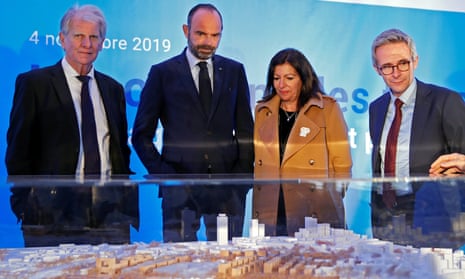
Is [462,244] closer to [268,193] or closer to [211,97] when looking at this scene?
[268,193]

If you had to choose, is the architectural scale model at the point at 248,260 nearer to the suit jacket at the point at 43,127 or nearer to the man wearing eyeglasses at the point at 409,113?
the suit jacket at the point at 43,127

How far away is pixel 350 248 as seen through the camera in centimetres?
165

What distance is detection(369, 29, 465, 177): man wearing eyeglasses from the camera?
11.2 feet

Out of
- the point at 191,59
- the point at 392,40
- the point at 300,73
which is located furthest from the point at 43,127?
the point at 392,40

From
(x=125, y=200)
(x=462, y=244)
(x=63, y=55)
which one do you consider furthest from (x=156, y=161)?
(x=462, y=244)

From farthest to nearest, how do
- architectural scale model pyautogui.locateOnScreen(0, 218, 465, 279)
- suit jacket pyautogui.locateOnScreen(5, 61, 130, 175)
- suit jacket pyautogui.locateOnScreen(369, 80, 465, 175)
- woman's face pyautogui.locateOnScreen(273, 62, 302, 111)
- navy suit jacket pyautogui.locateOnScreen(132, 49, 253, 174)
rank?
suit jacket pyautogui.locateOnScreen(369, 80, 465, 175), woman's face pyautogui.locateOnScreen(273, 62, 302, 111), navy suit jacket pyautogui.locateOnScreen(132, 49, 253, 174), suit jacket pyautogui.locateOnScreen(5, 61, 130, 175), architectural scale model pyautogui.locateOnScreen(0, 218, 465, 279)

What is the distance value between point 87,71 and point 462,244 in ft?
7.34

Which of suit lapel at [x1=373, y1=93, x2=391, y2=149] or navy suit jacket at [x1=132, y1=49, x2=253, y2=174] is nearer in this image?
navy suit jacket at [x1=132, y1=49, x2=253, y2=174]

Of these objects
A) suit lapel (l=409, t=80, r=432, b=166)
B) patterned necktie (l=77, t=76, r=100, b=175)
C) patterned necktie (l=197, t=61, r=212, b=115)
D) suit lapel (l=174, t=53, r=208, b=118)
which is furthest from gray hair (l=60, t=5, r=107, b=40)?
suit lapel (l=409, t=80, r=432, b=166)

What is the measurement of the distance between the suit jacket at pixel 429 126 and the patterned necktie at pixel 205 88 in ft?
3.49

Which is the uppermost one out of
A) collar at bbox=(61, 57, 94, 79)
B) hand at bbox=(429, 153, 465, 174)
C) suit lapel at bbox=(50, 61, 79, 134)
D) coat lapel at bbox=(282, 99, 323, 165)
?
collar at bbox=(61, 57, 94, 79)

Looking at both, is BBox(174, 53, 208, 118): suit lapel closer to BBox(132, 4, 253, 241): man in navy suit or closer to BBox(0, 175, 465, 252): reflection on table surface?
BBox(132, 4, 253, 241): man in navy suit

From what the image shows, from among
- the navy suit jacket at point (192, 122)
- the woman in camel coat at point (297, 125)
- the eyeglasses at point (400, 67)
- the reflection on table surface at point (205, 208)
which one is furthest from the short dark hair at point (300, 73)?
the reflection on table surface at point (205, 208)

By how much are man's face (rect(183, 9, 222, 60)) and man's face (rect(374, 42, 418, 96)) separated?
3.49ft
